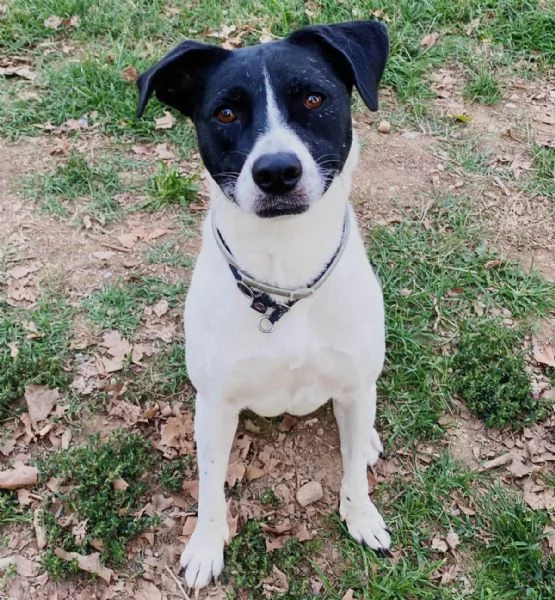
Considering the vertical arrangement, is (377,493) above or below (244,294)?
below

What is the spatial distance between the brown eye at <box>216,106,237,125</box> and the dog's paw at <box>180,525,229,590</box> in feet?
5.87

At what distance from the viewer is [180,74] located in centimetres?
268

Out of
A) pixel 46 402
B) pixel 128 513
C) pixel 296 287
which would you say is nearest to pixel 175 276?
pixel 46 402

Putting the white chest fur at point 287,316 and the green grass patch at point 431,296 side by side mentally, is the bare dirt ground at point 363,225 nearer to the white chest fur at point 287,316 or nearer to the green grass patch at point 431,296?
the green grass patch at point 431,296

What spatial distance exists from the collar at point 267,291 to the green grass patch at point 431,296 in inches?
51.6

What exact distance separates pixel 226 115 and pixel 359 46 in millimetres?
547

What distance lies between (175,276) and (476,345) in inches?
72.7

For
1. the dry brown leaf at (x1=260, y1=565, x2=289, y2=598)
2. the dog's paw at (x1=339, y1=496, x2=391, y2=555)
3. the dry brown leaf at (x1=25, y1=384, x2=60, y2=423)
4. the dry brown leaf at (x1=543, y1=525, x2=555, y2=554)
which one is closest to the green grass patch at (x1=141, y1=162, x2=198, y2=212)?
the dry brown leaf at (x1=25, y1=384, x2=60, y2=423)

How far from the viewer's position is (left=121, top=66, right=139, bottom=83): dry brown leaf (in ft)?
17.4

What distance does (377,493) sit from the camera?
138 inches

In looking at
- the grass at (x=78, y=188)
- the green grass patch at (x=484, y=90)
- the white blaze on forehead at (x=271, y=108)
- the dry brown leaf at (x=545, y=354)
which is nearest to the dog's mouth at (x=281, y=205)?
the white blaze on forehead at (x=271, y=108)

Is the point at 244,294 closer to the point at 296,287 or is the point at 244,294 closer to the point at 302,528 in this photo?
the point at 296,287

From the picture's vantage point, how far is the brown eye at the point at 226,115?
8.07ft

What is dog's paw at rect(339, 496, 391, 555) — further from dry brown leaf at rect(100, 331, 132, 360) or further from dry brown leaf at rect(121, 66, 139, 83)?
dry brown leaf at rect(121, 66, 139, 83)
